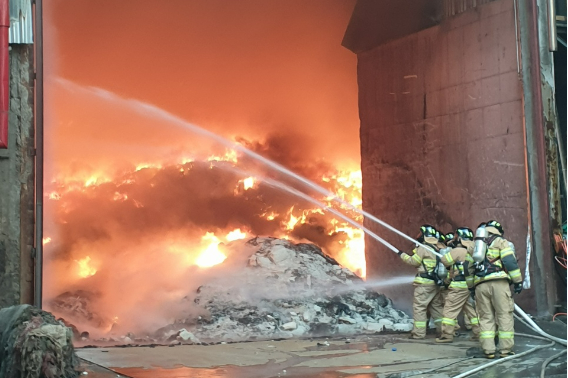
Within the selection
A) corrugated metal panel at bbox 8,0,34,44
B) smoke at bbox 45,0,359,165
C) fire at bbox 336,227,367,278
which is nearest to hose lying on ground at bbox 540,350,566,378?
corrugated metal panel at bbox 8,0,34,44

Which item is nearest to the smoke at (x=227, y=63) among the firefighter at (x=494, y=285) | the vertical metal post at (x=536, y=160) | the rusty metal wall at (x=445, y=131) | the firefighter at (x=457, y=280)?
the rusty metal wall at (x=445, y=131)

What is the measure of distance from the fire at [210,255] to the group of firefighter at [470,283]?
475cm

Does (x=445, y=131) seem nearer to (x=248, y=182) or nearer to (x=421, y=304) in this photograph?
(x=421, y=304)

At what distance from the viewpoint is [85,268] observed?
A: 14031mm

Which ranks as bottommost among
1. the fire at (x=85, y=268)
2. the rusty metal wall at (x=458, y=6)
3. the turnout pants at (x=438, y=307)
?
the turnout pants at (x=438, y=307)

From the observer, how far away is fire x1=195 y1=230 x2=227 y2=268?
14.6 metres

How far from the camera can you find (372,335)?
1170cm

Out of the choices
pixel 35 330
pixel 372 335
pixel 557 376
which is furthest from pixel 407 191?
pixel 35 330

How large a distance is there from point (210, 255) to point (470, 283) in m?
6.40

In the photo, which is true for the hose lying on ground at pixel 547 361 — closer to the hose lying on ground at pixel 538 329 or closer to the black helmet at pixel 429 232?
the hose lying on ground at pixel 538 329

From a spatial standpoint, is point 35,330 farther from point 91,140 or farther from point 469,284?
point 91,140

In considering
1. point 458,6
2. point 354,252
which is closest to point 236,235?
point 354,252

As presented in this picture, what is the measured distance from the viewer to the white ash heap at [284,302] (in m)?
11.7

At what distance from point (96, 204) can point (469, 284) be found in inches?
308
